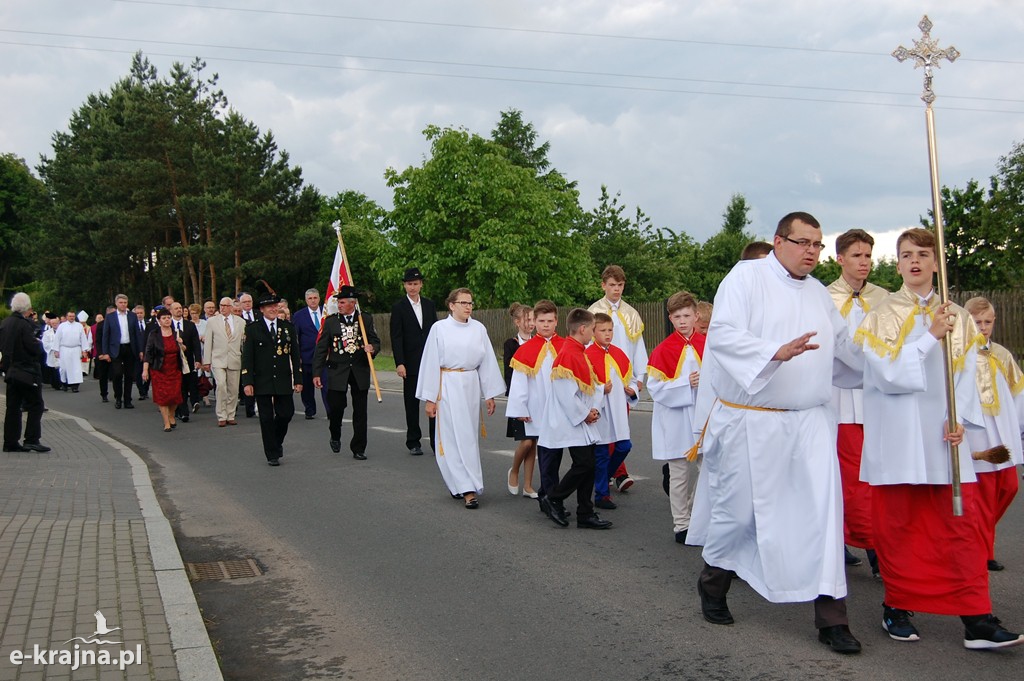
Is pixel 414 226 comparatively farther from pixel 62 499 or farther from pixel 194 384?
pixel 62 499

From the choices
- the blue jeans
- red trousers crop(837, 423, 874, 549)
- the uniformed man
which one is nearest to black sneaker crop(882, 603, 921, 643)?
red trousers crop(837, 423, 874, 549)

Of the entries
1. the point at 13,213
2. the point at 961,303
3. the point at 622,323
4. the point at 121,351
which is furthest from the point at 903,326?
the point at 13,213

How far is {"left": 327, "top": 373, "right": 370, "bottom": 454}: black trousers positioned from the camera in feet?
40.4

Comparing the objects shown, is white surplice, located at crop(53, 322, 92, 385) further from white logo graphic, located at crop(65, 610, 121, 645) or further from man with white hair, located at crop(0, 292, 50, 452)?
white logo graphic, located at crop(65, 610, 121, 645)

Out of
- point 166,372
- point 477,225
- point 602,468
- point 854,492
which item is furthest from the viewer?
point 477,225

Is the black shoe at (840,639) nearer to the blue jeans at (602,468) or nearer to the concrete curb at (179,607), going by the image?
the concrete curb at (179,607)

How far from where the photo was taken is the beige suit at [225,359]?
1698cm

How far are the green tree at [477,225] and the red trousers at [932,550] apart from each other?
47003 mm

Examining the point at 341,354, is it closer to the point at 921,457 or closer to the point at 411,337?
the point at 411,337

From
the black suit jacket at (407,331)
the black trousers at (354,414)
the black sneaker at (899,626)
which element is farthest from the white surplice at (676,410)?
the black suit jacket at (407,331)

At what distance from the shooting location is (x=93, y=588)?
5.82m

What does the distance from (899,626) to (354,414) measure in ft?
27.0

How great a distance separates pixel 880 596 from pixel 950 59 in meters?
2.84

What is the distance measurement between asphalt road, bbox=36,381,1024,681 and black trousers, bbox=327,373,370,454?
1.97 meters
